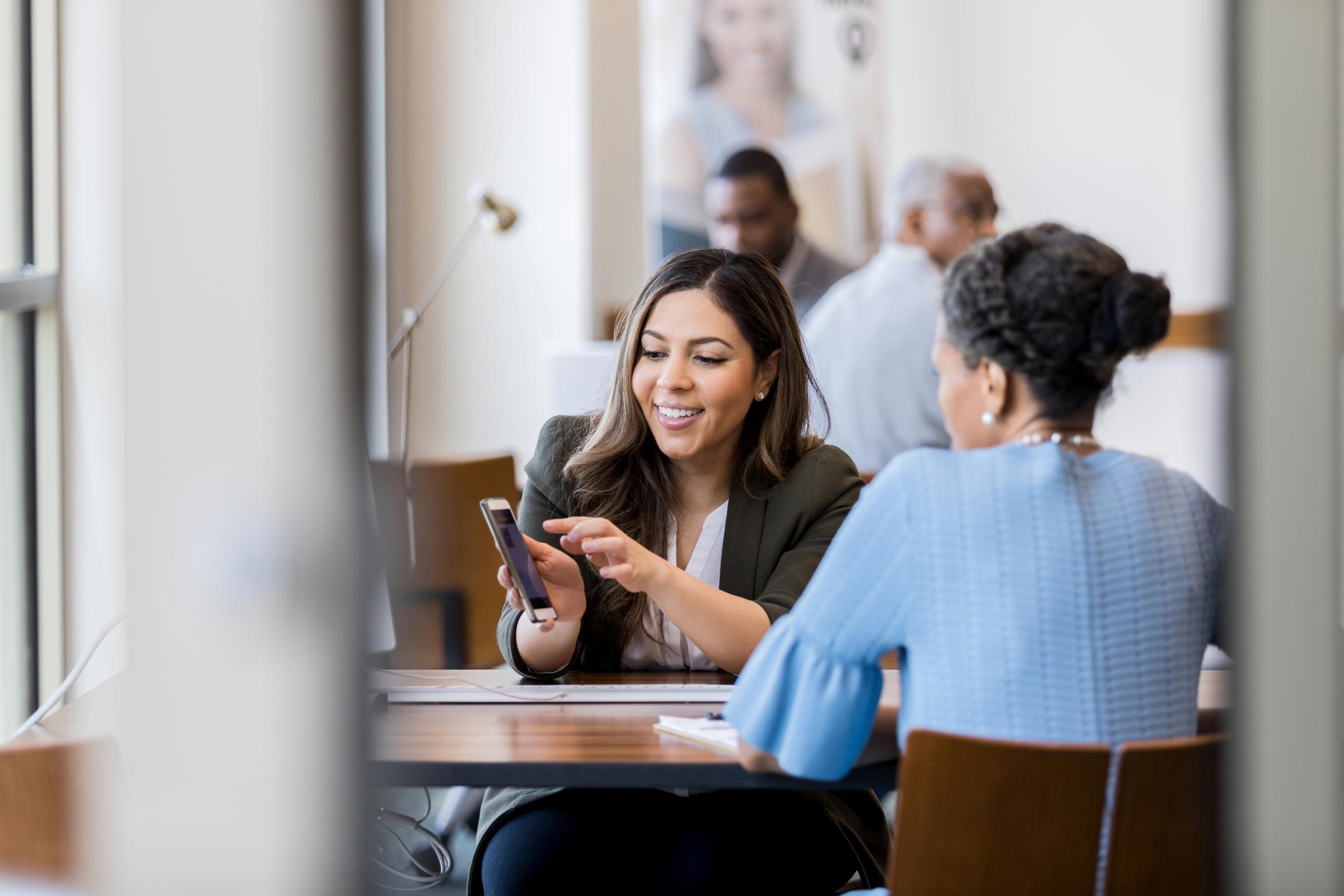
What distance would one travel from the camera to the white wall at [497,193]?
4.62m

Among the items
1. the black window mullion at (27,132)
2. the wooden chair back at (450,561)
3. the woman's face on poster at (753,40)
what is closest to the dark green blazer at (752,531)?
the wooden chair back at (450,561)

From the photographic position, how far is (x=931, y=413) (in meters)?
3.28

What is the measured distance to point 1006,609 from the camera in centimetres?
124

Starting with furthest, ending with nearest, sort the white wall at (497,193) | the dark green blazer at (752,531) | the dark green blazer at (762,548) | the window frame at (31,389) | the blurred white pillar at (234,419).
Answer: the white wall at (497,193) → the window frame at (31,389) → the dark green blazer at (752,531) → the dark green blazer at (762,548) → the blurred white pillar at (234,419)

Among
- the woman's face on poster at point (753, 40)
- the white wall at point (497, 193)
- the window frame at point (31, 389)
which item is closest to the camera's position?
the window frame at point (31, 389)

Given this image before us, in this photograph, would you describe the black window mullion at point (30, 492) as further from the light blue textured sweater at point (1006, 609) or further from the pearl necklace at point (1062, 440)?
the pearl necklace at point (1062, 440)

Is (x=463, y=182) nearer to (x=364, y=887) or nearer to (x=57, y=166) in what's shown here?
(x=57, y=166)

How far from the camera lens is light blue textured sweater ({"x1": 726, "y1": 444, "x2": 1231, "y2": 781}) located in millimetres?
1232

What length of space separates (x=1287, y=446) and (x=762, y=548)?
1296 millimetres

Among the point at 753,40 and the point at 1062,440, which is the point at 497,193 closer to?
the point at 753,40

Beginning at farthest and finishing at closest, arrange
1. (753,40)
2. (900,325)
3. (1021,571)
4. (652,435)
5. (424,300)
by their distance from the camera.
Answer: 1. (753,40)
2. (424,300)
3. (900,325)
4. (652,435)
5. (1021,571)

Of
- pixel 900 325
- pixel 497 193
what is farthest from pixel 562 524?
pixel 497 193

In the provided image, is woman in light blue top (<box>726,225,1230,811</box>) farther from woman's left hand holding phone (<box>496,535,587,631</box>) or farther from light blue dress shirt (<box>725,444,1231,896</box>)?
woman's left hand holding phone (<box>496,535,587,631</box>)

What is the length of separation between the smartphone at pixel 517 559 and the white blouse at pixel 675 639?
0.26 meters
